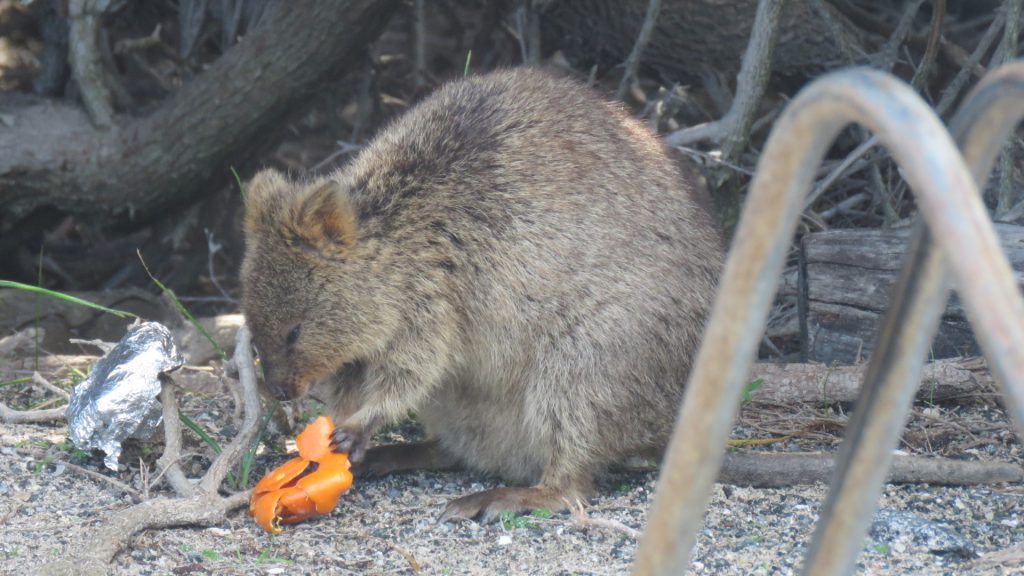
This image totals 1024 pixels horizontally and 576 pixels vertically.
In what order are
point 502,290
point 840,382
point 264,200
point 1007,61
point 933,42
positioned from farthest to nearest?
point 933,42
point 1007,61
point 840,382
point 264,200
point 502,290

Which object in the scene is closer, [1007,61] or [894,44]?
[1007,61]

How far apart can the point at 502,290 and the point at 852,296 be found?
163 cm

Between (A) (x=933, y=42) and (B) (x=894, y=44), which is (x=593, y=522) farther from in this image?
(B) (x=894, y=44)

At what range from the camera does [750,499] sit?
4180 mm

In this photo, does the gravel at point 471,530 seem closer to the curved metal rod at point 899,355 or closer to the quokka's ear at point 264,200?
the quokka's ear at point 264,200

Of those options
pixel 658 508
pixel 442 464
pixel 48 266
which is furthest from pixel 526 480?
pixel 48 266

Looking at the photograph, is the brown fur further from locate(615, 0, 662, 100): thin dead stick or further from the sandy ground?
locate(615, 0, 662, 100): thin dead stick

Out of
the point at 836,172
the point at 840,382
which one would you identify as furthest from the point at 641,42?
the point at 840,382

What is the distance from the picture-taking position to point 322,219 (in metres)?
4.33

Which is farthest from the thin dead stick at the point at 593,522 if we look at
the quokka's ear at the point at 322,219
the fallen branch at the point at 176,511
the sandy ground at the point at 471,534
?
the quokka's ear at the point at 322,219

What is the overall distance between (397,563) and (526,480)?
0.95 m

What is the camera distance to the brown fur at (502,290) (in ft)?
14.0

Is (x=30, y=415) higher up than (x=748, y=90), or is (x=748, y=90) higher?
(x=748, y=90)

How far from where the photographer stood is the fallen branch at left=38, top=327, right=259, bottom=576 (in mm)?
3355
